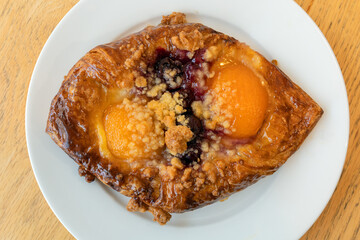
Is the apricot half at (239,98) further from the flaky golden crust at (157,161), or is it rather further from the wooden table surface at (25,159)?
the wooden table surface at (25,159)

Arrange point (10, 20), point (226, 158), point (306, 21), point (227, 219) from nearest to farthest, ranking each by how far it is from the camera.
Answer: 1. point (226, 158)
2. point (306, 21)
3. point (227, 219)
4. point (10, 20)

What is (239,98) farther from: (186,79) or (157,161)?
(157,161)

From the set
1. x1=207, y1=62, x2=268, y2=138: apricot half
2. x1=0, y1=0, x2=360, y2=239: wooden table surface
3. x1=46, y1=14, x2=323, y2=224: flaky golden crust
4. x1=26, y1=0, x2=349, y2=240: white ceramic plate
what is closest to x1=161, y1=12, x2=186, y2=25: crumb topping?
x1=26, y1=0, x2=349, y2=240: white ceramic plate

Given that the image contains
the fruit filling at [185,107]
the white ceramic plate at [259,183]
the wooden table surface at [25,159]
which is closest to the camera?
the fruit filling at [185,107]

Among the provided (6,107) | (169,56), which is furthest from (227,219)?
(6,107)

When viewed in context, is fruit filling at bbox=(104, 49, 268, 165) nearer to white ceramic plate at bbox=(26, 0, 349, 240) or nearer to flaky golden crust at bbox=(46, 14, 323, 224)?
flaky golden crust at bbox=(46, 14, 323, 224)

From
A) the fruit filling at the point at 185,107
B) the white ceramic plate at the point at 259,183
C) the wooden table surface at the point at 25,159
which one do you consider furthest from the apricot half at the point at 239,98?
the wooden table surface at the point at 25,159

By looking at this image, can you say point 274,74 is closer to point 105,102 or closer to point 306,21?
point 306,21
